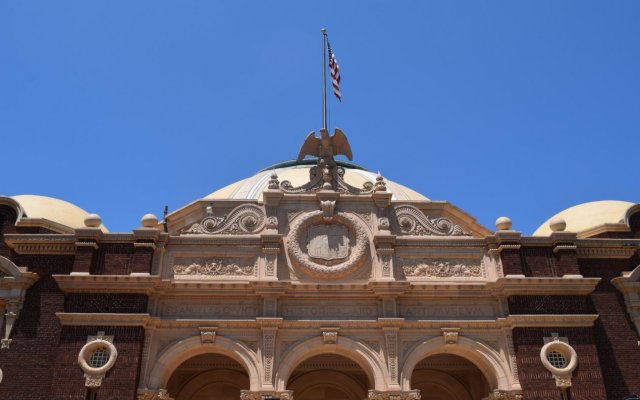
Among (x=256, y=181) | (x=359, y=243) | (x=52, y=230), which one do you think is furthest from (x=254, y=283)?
(x=256, y=181)

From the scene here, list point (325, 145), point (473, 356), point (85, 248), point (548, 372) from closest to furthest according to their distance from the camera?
point (548, 372) < point (473, 356) < point (85, 248) < point (325, 145)

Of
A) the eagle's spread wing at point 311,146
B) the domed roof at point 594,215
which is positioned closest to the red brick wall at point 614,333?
the domed roof at point 594,215

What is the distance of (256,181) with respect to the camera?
3662 centimetres

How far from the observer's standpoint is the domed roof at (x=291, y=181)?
115 ft

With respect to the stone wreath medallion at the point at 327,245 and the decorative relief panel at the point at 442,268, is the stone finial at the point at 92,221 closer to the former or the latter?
the stone wreath medallion at the point at 327,245

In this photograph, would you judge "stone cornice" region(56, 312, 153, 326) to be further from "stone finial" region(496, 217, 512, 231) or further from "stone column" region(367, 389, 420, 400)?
"stone finial" region(496, 217, 512, 231)

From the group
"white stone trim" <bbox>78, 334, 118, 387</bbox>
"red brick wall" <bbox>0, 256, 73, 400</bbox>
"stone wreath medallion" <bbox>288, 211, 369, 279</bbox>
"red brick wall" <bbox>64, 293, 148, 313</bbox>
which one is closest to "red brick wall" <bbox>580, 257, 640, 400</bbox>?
"stone wreath medallion" <bbox>288, 211, 369, 279</bbox>

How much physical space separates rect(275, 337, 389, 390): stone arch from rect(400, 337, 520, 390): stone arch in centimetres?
78

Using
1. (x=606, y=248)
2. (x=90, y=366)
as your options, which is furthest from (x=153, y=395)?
(x=606, y=248)

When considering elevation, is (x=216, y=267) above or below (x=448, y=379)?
above

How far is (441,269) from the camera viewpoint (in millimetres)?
22109

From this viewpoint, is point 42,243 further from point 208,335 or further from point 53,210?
point 208,335

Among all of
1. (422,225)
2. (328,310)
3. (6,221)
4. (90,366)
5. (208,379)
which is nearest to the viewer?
(90,366)

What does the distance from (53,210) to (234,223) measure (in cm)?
871
